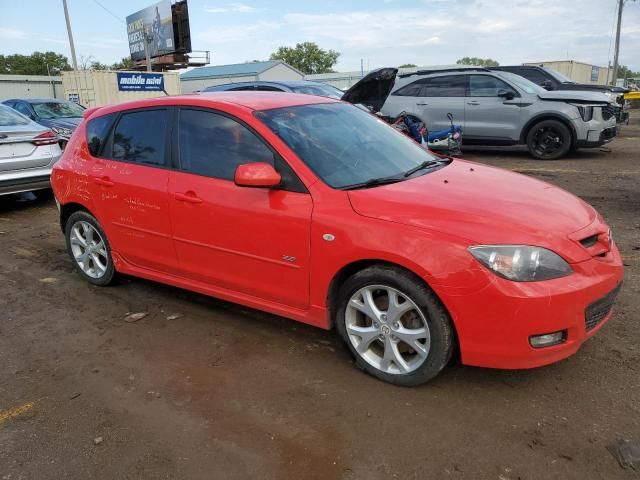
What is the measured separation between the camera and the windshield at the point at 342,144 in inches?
133

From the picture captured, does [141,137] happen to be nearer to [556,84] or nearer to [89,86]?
[556,84]

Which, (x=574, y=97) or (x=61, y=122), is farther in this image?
(x=61, y=122)

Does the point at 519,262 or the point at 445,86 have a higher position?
the point at 445,86

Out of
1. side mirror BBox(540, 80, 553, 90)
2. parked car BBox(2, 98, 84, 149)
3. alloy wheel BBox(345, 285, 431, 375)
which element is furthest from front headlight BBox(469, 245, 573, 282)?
side mirror BBox(540, 80, 553, 90)

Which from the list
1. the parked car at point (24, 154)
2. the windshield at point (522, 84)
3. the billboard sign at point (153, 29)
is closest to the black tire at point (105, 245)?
the parked car at point (24, 154)

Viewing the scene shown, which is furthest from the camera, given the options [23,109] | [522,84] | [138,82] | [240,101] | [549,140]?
[138,82]

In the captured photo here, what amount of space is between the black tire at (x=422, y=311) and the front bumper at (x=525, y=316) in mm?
83

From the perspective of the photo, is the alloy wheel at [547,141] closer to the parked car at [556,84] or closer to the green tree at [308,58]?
the parked car at [556,84]

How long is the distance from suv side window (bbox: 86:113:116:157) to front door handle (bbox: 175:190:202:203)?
116 cm

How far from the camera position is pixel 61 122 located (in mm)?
11641

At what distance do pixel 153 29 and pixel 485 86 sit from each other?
42169 mm

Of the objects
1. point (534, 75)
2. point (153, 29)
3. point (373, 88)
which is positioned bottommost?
point (373, 88)

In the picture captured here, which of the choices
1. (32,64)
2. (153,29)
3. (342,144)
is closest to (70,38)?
(153,29)

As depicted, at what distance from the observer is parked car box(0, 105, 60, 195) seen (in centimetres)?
739
